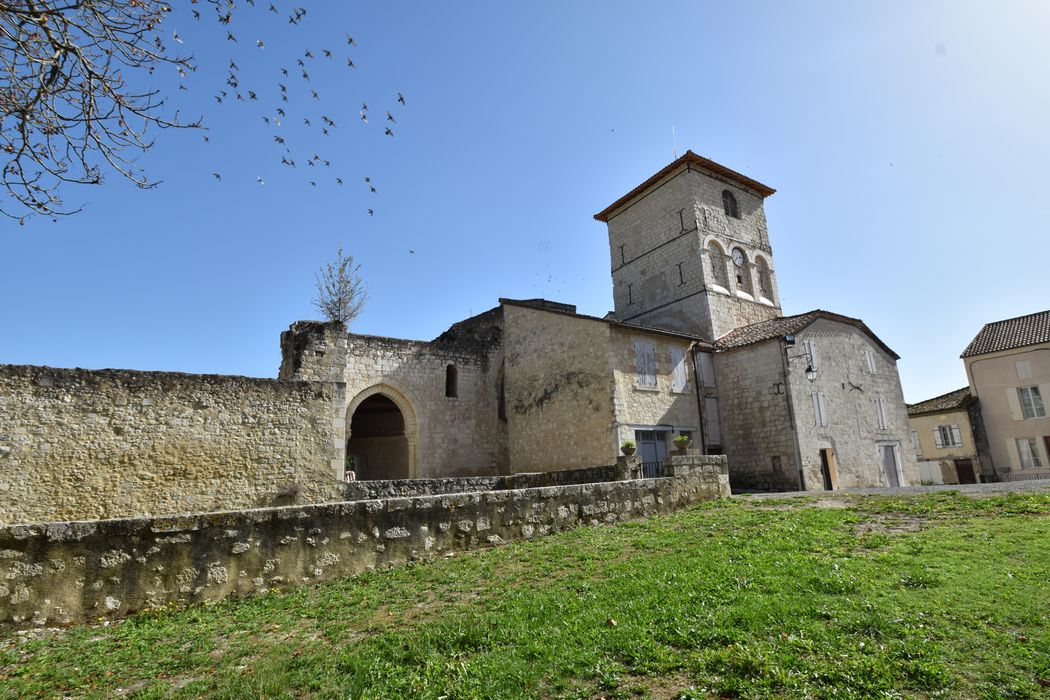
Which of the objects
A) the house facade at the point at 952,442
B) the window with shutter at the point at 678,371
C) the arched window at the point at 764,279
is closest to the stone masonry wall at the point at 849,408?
the window with shutter at the point at 678,371

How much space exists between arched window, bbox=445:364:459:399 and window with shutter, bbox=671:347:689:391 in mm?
8060

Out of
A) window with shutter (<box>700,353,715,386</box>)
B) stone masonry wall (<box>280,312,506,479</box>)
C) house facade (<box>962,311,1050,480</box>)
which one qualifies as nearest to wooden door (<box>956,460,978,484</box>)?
house facade (<box>962,311,1050,480</box>)

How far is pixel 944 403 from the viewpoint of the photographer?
1158 inches

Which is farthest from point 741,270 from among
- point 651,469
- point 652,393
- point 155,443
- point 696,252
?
point 155,443

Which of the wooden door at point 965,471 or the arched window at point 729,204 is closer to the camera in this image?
the arched window at point 729,204

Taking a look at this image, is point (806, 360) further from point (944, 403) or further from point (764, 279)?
point (944, 403)

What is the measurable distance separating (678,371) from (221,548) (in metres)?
16.5

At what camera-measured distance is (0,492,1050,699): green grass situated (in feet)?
10.9

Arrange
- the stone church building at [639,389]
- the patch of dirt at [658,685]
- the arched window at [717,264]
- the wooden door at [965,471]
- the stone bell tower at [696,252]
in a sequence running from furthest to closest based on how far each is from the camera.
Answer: the wooden door at [965,471], the arched window at [717,264], the stone bell tower at [696,252], the stone church building at [639,389], the patch of dirt at [658,685]

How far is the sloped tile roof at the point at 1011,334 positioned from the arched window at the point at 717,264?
14.6 m

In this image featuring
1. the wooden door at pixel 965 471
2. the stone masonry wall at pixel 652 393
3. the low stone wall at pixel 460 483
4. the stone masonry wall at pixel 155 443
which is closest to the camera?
the low stone wall at pixel 460 483

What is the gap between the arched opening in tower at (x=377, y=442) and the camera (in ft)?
78.4

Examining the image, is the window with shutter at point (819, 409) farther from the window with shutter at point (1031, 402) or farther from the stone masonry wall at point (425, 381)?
the window with shutter at point (1031, 402)

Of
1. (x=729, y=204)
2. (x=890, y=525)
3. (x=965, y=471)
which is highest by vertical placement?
(x=729, y=204)
